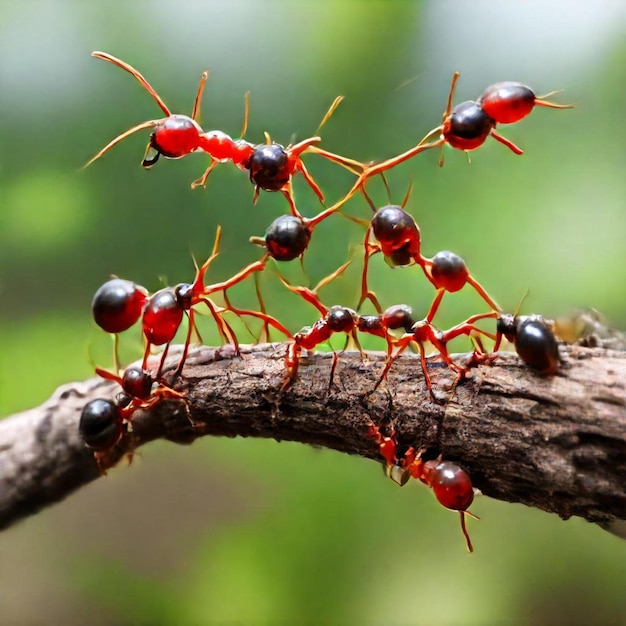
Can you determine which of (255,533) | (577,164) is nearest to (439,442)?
(255,533)

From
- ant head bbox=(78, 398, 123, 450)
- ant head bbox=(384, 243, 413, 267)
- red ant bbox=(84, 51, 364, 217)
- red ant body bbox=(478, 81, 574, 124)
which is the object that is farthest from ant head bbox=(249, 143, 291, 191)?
ant head bbox=(78, 398, 123, 450)

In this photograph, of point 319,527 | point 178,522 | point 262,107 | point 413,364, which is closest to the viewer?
point 413,364

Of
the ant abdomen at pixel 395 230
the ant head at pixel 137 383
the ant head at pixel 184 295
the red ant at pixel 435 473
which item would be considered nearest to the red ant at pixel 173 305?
the ant head at pixel 184 295

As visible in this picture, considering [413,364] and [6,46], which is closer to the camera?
[413,364]

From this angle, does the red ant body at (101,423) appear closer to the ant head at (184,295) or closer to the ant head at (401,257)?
the ant head at (184,295)

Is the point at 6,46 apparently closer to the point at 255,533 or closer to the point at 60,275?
the point at 60,275

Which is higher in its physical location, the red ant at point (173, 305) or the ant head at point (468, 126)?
the ant head at point (468, 126)

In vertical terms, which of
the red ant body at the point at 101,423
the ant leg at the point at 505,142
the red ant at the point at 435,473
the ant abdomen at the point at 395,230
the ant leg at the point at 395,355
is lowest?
the red ant body at the point at 101,423
